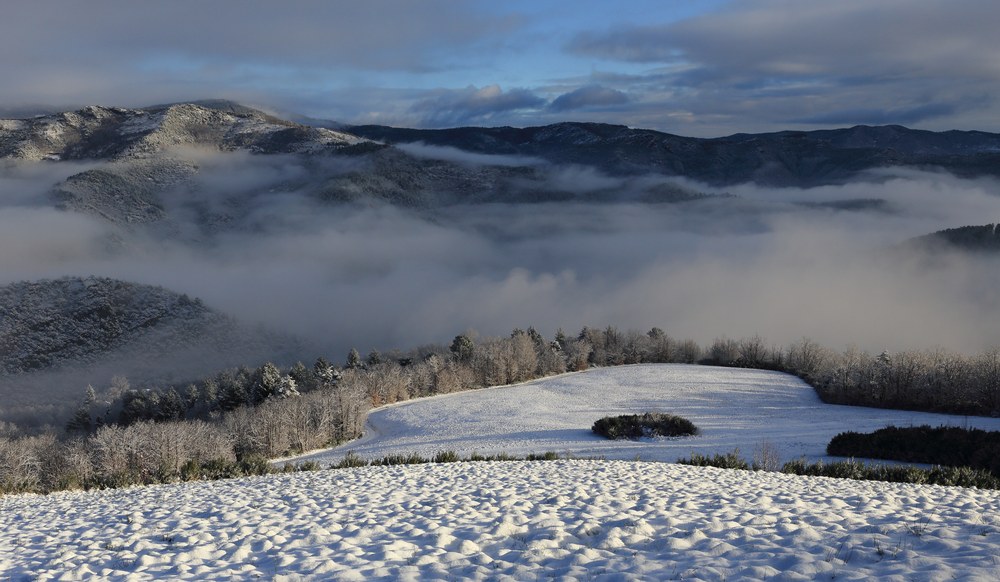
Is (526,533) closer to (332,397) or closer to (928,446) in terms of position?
(928,446)

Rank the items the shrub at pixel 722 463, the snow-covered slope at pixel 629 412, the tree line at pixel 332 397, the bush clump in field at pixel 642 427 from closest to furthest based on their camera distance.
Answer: the shrub at pixel 722 463, the snow-covered slope at pixel 629 412, the tree line at pixel 332 397, the bush clump in field at pixel 642 427

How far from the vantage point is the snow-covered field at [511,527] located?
858 centimetres

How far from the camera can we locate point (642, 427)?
38688 mm

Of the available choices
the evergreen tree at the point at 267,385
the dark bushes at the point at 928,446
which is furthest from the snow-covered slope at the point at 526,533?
the evergreen tree at the point at 267,385

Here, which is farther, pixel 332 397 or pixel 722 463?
pixel 332 397

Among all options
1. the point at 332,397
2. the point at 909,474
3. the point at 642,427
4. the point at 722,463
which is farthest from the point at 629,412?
the point at 909,474

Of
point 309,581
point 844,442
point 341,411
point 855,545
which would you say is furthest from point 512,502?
point 341,411

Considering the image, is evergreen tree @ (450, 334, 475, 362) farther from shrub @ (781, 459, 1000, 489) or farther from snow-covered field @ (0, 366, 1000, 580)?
shrub @ (781, 459, 1000, 489)

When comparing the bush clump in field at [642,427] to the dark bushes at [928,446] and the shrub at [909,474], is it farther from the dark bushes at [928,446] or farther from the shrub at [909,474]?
the shrub at [909,474]

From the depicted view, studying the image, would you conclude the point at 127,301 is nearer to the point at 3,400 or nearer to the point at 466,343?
the point at 3,400

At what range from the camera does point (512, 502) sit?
13.2 meters

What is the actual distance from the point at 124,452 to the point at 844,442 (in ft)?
129

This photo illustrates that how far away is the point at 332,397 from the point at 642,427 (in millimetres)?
25875

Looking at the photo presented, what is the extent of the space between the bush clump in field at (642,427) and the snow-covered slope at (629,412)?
2.92 ft
